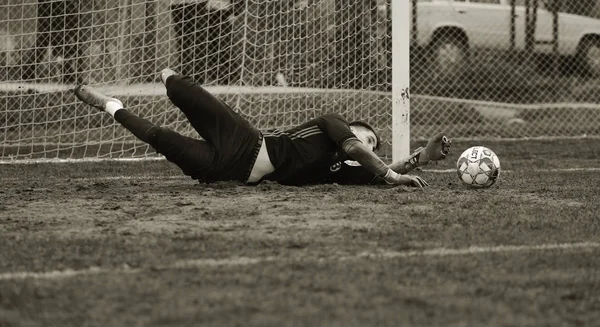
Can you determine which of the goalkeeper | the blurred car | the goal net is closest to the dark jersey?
the goalkeeper

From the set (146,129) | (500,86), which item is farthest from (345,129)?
(500,86)

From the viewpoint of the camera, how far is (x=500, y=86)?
48.0ft

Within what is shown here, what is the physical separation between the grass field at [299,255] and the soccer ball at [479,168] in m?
0.17

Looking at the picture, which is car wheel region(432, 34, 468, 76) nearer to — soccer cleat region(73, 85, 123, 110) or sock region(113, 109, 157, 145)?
soccer cleat region(73, 85, 123, 110)

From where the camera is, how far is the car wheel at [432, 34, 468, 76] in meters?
14.1

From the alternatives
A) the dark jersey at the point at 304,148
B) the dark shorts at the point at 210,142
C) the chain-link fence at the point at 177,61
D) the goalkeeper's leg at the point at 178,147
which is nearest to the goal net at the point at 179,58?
the chain-link fence at the point at 177,61

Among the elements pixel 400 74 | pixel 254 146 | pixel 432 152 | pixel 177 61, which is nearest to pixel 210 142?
pixel 254 146

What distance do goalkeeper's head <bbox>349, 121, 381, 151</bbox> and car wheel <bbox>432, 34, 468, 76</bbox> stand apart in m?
7.18

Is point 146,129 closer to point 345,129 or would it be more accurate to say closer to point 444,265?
point 345,129

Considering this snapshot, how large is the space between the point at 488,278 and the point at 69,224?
95.5 inches

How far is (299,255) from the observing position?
14.5 feet

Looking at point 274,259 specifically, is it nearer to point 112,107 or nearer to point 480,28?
point 112,107

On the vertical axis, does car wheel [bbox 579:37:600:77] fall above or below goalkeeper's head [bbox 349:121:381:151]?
below

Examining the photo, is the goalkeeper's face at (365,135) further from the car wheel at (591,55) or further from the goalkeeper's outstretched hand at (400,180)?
the car wheel at (591,55)
